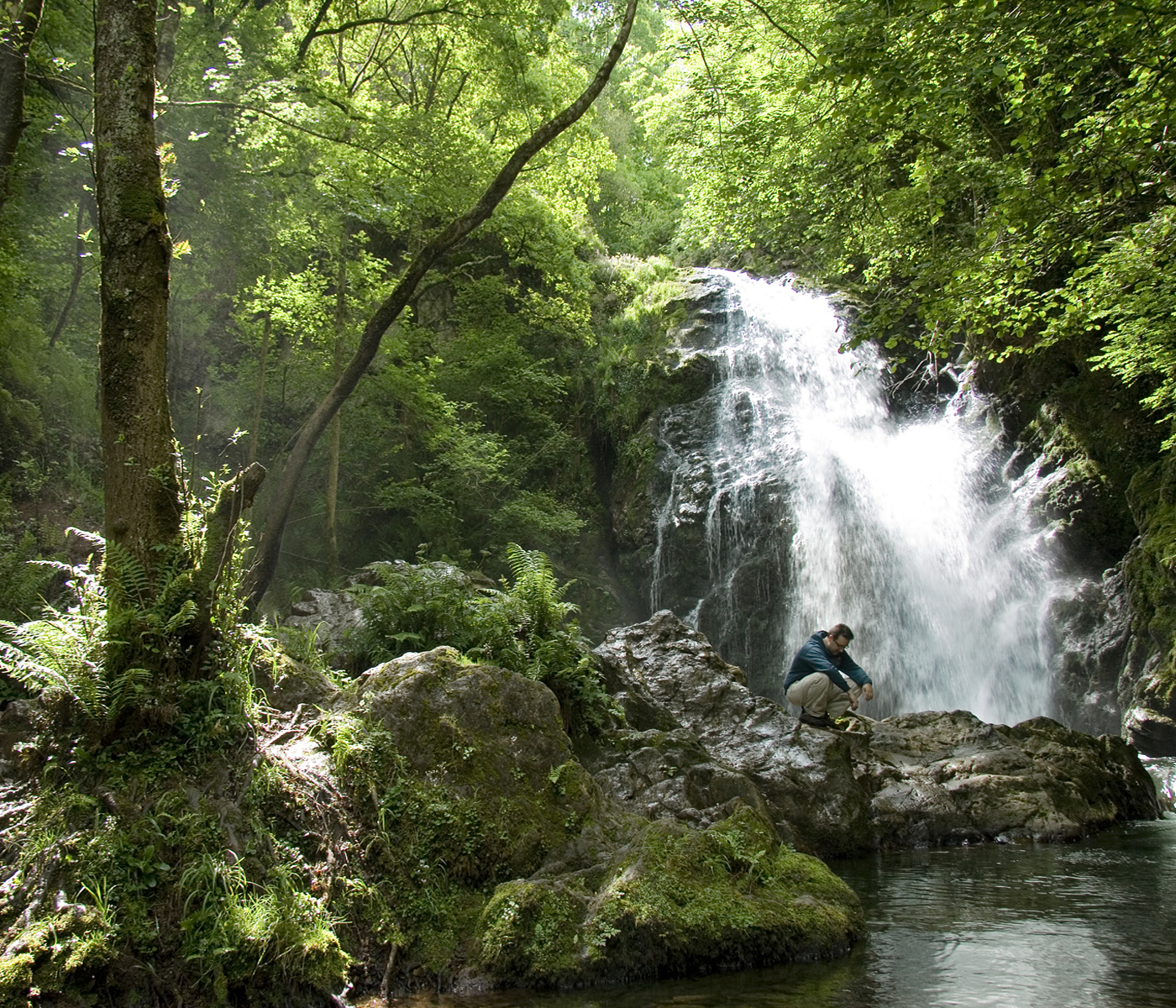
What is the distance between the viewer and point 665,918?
13.5 feet

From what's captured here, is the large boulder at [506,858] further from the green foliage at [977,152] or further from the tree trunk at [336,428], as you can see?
the tree trunk at [336,428]

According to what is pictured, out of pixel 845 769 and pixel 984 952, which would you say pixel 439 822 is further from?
pixel 845 769

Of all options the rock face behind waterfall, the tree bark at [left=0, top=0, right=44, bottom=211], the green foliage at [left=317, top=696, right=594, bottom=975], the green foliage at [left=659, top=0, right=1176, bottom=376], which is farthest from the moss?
the tree bark at [left=0, top=0, right=44, bottom=211]

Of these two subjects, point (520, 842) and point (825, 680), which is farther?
point (825, 680)

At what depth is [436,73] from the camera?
17.0 metres

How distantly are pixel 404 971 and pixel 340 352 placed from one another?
42.9 ft

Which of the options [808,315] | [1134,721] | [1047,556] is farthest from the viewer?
[808,315]

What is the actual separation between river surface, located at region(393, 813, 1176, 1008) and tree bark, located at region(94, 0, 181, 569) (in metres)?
3.06

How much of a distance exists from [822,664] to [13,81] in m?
10.1

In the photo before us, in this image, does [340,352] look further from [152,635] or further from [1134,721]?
[1134,721]

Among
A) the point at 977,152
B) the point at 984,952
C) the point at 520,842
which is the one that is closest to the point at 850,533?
the point at 977,152

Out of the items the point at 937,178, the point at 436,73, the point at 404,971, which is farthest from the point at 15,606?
the point at 436,73

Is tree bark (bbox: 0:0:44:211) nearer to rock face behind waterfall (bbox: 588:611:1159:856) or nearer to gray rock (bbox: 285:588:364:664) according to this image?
gray rock (bbox: 285:588:364:664)

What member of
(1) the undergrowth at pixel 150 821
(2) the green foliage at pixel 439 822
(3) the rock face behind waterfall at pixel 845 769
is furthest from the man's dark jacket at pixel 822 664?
(1) the undergrowth at pixel 150 821
